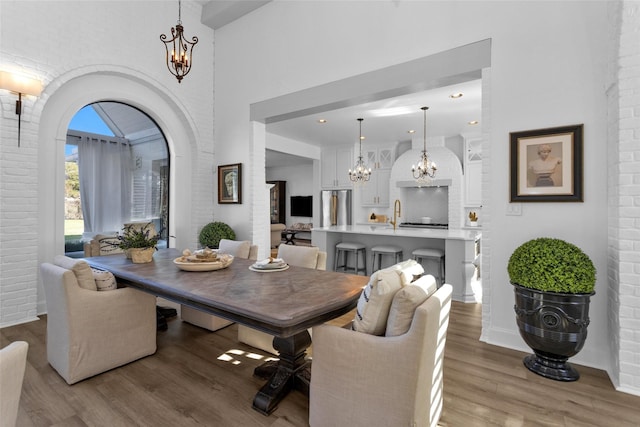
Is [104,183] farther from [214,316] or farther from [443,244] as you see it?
[443,244]

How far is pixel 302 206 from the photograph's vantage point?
11.2m

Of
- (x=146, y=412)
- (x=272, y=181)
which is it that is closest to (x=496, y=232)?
(x=146, y=412)

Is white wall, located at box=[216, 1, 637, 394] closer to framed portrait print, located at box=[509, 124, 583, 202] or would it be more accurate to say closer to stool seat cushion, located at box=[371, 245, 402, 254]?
framed portrait print, located at box=[509, 124, 583, 202]

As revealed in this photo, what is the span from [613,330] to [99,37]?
6043 millimetres

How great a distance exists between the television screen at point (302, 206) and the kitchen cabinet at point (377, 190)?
2.71 m

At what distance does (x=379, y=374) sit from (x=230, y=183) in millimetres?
4148

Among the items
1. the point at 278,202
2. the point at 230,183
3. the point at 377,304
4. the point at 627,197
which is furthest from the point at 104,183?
the point at 278,202

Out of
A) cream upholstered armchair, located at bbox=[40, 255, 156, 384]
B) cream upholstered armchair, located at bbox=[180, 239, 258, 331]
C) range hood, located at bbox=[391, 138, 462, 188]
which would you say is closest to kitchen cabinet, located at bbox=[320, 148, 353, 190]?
range hood, located at bbox=[391, 138, 462, 188]

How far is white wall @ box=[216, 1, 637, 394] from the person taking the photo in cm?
248

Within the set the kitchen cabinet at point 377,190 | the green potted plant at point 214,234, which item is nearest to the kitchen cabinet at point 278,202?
the kitchen cabinet at point 377,190

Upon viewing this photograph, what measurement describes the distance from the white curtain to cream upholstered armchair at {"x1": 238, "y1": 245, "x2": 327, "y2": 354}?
3562 millimetres

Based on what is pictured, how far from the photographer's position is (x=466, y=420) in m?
1.84

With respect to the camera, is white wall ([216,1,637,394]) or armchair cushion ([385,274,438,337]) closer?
armchair cushion ([385,274,438,337])

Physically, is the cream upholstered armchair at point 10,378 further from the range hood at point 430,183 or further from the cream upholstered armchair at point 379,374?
the range hood at point 430,183
